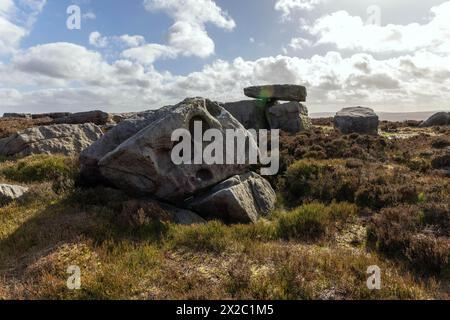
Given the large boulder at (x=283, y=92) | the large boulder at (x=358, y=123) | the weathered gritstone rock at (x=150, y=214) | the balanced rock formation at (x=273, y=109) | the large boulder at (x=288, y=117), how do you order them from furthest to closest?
the large boulder at (x=283, y=92) < the balanced rock formation at (x=273, y=109) < the large boulder at (x=288, y=117) < the large boulder at (x=358, y=123) < the weathered gritstone rock at (x=150, y=214)

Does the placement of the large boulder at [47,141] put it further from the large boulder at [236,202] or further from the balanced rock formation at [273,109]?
the balanced rock formation at [273,109]

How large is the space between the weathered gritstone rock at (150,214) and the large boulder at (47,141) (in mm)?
11409

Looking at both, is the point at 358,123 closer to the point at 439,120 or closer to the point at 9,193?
the point at 439,120

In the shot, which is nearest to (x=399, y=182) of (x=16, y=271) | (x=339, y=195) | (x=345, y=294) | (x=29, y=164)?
(x=339, y=195)

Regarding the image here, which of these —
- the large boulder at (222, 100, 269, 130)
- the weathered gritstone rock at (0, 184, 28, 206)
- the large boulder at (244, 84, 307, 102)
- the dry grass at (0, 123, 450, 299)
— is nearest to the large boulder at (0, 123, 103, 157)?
the weathered gritstone rock at (0, 184, 28, 206)

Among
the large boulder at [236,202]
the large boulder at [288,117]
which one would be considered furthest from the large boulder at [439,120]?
the large boulder at [236,202]

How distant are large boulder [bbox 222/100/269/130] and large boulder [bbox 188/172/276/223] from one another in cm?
1973

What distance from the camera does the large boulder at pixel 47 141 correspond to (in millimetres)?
19234

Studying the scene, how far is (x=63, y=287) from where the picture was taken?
6.30m

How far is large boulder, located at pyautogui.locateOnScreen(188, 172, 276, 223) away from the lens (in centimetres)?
998

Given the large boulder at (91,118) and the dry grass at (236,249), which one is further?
the large boulder at (91,118)

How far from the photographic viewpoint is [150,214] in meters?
9.51

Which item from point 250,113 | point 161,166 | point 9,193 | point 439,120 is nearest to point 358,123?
point 250,113

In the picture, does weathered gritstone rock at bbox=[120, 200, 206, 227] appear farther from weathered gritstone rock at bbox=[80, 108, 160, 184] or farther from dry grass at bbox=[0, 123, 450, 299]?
weathered gritstone rock at bbox=[80, 108, 160, 184]
